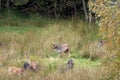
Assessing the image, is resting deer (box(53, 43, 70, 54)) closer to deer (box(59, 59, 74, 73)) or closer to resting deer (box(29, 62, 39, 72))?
deer (box(59, 59, 74, 73))

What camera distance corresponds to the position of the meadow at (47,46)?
8.52 m

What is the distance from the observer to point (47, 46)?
1112 centimetres

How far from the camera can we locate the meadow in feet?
28.0

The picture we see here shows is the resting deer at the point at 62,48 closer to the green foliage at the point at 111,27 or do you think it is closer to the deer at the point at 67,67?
the deer at the point at 67,67

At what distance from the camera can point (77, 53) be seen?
10906 mm

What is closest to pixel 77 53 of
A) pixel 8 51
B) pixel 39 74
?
pixel 8 51

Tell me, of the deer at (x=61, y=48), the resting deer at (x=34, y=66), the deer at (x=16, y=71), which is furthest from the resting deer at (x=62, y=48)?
the deer at (x=16, y=71)

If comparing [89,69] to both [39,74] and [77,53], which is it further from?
[77,53]

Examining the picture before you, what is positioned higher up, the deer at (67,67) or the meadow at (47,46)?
the deer at (67,67)

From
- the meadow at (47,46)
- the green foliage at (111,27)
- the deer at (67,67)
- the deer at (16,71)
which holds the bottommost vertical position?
the meadow at (47,46)

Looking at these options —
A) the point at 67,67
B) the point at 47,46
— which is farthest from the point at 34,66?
the point at 47,46

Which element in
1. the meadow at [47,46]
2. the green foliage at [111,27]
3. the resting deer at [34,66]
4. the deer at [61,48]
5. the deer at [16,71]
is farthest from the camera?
the deer at [61,48]

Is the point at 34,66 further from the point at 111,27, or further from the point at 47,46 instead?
the point at 111,27

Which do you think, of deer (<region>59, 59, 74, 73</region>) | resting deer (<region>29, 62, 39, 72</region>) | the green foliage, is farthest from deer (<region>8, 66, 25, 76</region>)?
the green foliage
